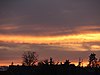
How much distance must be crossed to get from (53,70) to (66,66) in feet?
83.9

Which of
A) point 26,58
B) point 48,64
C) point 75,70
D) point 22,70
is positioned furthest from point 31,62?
point 48,64

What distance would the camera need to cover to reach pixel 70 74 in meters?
120

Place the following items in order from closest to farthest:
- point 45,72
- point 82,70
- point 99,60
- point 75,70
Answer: point 45,72, point 75,70, point 82,70, point 99,60

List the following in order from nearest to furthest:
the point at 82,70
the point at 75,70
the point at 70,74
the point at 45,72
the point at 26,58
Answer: the point at 45,72
the point at 70,74
the point at 75,70
the point at 82,70
the point at 26,58

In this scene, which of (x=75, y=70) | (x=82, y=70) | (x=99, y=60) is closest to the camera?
(x=75, y=70)

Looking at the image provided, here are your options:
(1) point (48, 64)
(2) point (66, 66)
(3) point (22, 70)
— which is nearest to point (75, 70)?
(2) point (66, 66)

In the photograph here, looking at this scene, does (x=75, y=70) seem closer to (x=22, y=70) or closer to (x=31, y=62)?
(x=22, y=70)

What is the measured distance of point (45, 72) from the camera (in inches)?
3716

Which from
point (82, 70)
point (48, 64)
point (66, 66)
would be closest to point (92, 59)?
point (82, 70)

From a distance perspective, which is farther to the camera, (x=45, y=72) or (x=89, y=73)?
(x=89, y=73)

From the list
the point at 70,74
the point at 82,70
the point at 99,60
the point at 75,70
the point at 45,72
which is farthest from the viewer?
→ the point at 99,60

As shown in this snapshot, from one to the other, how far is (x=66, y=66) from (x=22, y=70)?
1852 cm

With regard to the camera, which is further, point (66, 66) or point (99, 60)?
point (99, 60)

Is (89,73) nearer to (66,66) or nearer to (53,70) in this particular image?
(66,66)
